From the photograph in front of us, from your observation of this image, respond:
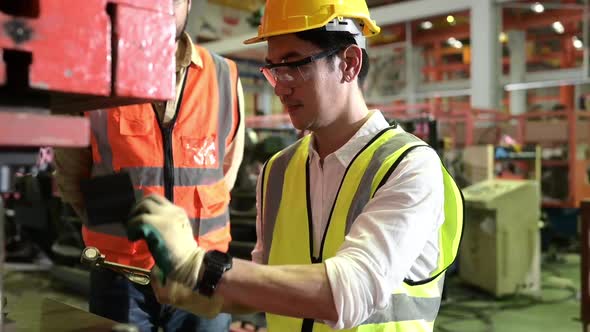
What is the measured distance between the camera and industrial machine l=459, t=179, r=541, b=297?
455cm

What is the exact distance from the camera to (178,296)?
852mm

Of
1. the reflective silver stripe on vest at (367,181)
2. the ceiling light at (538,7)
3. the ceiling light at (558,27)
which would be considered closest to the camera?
the reflective silver stripe on vest at (367,181)

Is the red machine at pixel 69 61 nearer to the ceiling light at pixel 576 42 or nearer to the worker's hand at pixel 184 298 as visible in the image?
the worker's hand at pixel 184 298

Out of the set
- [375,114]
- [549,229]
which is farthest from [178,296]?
[549,229]

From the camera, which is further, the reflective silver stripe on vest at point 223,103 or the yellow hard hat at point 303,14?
the reflective silver stripe on vest at point 223,103

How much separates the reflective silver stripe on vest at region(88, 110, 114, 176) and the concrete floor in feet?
7.42

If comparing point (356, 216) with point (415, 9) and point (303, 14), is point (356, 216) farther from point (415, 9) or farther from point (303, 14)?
point (415, 9)

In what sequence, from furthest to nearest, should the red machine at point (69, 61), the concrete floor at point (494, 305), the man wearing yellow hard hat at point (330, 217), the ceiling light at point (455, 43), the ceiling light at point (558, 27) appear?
1. the ceiling light at point (455, 43)
2. the ceiling light at point (558, 27)
3. the concrete floor at point (494, 305)
4. the man wearing yellow hard hat at point (330, 217)
5. the red machine at point (69, 61)

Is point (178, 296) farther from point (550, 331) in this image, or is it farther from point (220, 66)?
point (550, 331)

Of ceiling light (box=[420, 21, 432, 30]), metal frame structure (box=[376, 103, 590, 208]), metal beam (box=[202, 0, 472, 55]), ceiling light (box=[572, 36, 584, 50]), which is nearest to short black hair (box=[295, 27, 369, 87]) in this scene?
metal frame structure (box=[376, 103, 590, 208])

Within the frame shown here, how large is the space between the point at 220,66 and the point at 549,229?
201 inches

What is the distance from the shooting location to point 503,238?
4559mm

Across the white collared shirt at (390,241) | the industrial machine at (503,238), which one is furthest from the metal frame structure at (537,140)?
the white collared shirt at (390,241)

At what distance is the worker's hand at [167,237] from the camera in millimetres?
773
